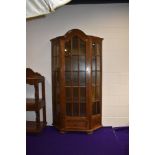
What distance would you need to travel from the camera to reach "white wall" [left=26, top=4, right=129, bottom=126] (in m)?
3.94

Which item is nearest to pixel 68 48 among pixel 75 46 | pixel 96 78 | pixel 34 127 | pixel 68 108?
pixel 75 46

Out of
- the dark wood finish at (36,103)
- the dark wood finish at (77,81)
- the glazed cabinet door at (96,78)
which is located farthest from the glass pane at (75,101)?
the dark wood finish at (36,103)

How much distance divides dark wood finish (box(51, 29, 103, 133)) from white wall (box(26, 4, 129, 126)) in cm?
39

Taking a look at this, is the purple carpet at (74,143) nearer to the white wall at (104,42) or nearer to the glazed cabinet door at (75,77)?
the glazed cabinet door at (75,77)

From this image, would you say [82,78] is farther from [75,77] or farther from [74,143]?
[74,143]

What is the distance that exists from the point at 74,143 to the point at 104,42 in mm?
1969

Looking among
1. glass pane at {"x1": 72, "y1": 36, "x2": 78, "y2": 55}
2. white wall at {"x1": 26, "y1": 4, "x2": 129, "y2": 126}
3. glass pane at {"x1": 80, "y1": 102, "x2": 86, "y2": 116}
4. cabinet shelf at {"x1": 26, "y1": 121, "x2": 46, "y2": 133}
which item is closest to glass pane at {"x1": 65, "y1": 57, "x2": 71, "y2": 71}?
glass pane at {"x1": 72, "y1": 36, "x2": 78, "y2": 55}

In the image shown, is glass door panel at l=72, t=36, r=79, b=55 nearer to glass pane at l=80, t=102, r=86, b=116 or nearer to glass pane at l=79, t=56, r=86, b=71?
glass pane at l=79, t=56, r=86, b=71

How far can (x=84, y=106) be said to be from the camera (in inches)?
141

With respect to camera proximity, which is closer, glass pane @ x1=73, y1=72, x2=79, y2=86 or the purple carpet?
the purple carpet

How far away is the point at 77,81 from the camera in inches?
141
